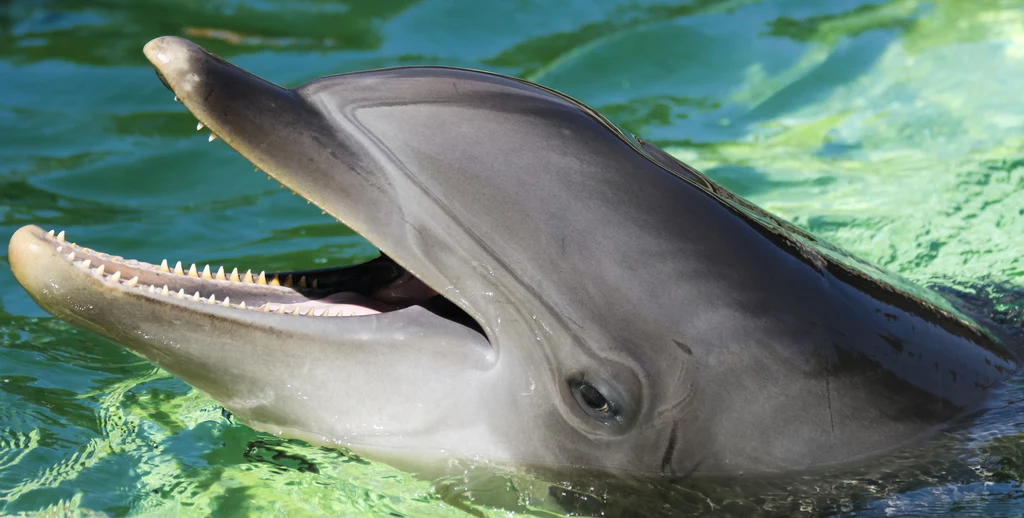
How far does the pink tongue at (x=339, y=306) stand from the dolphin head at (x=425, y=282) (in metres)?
0.09

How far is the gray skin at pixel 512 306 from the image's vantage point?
11.9ft

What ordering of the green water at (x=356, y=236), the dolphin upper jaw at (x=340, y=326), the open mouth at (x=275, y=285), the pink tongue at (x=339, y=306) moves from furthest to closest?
the green water at (x=356, y=236), the pink tongue at (x=339, y=306), the open mouth at (x=275, y=285), the dolphin upper jaw at (x=340, y=326)

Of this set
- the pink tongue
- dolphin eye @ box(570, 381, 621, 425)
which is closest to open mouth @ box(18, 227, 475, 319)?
the pink tongue

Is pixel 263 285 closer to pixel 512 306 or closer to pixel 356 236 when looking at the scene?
pixel 512 306

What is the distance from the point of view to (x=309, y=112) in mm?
3635

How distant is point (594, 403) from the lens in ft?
12.4

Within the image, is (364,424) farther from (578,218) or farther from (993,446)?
(993,446)

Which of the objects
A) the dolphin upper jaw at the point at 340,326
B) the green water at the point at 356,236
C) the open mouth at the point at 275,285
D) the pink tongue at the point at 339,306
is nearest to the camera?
the dolphin upper jaw at the point at 340,326

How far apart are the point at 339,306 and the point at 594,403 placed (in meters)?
0.92

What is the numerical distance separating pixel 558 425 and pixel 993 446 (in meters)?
1.54

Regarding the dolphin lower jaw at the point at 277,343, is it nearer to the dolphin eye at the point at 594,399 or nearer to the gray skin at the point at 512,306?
the gray skin at the point at 512,306

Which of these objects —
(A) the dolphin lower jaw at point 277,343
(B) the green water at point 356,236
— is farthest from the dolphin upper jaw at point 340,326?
(B) the green water at point 356,236

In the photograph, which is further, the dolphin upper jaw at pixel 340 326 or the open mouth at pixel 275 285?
the open mouth at pixel 275 285

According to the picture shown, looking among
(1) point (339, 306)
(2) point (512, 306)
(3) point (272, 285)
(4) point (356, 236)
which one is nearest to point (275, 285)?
(3) point (272, 285)
